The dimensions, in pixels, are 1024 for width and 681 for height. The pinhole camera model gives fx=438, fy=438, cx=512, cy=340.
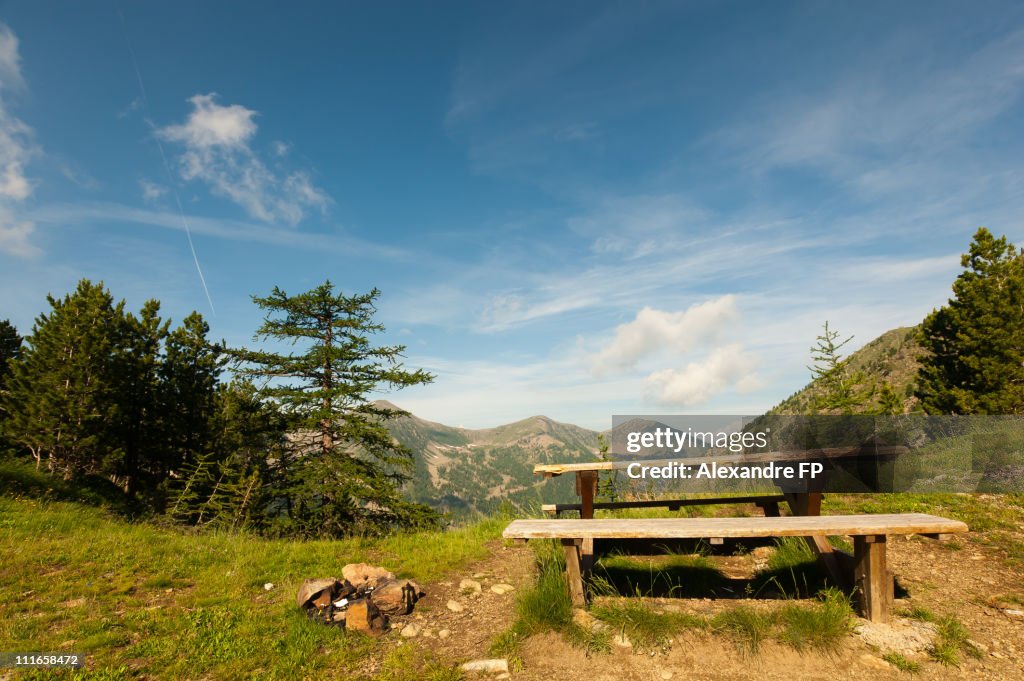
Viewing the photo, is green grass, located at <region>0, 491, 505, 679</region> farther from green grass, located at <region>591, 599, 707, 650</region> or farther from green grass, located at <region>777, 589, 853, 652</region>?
green grass, located at <region>777, 589, 853, 652</region>

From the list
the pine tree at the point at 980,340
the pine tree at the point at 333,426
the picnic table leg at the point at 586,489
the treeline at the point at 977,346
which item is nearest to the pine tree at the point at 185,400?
the pine tree at the point at 333,426

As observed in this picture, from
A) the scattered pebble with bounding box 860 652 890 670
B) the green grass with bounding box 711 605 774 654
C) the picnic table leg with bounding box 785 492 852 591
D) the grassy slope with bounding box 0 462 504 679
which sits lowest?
the grassy slope with bounding box 0 462 504 679

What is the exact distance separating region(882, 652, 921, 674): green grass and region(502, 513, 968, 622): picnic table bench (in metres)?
0.50

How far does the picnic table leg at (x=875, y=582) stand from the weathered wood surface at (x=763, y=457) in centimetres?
120

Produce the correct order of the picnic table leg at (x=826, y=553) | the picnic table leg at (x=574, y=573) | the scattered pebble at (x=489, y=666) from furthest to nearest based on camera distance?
the picnic table leg at (x=826, y=553) < the picnic table leg at (x=574, y=573) < the scattered pebble at (x=489, y=666)

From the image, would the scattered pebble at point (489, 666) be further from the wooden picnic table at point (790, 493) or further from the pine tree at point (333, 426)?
the pine tree at point (333, 426)

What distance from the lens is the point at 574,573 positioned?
4.08 m

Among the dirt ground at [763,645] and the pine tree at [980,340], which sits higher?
the pine tree at [980,340]

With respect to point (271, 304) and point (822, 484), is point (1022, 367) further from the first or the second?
point (271, 304)

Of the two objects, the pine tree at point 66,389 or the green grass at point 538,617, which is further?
the pine tree at point 66,389

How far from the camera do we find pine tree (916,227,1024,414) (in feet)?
81.1

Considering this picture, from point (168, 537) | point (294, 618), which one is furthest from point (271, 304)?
point (294, 618)

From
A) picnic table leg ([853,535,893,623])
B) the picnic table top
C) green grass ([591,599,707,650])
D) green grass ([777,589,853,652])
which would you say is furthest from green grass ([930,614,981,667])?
green grass ([591,599,707,650])

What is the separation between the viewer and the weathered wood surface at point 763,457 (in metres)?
4.86
